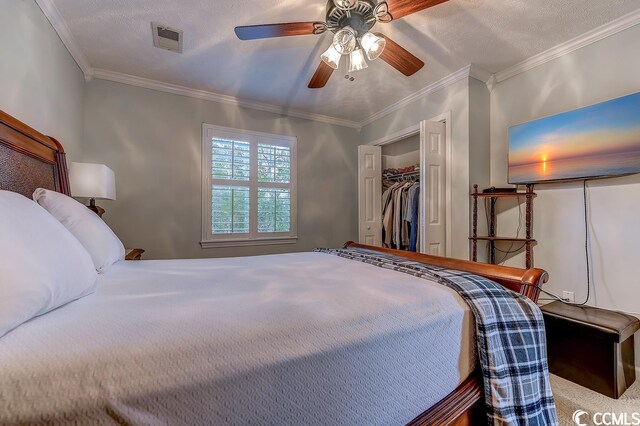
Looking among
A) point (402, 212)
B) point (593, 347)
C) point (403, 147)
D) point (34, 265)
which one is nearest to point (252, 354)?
point (34, 265)

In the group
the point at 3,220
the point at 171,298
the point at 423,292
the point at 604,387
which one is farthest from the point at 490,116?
the point at 3,220

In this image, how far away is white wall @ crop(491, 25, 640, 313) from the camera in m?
1.92

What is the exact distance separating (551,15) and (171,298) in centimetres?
293

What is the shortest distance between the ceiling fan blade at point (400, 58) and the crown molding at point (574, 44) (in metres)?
1.23

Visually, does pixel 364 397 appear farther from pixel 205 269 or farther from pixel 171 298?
pixel 205 269

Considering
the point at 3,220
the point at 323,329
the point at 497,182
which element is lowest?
the point at 323,329

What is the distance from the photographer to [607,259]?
2.00 m

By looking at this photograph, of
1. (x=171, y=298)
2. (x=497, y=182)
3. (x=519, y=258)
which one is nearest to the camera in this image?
(x=171, y=298)

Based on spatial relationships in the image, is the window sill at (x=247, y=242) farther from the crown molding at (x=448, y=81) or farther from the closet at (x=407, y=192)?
the crown molding at (x=448, y=81)

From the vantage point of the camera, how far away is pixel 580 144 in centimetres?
206

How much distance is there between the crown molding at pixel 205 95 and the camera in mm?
2699

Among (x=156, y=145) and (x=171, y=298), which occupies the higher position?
(x=156, y=145)

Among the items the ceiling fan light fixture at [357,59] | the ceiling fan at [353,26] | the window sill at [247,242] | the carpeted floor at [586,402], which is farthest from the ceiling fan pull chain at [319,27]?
the carpeted floor at [586,402]

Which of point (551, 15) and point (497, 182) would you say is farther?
point (497, 182)
